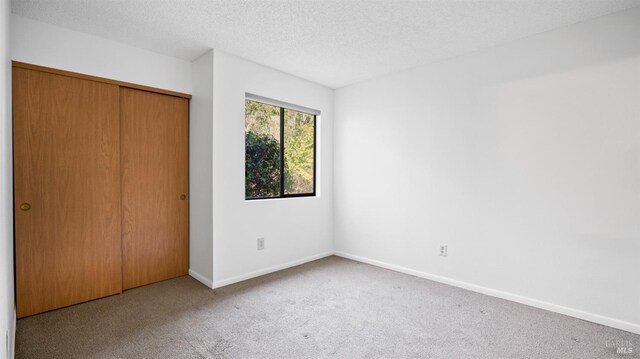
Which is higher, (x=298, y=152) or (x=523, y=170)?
(x=298, y=152)

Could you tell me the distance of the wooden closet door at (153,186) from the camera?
3.04 meters

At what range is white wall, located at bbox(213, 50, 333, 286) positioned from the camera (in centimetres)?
314

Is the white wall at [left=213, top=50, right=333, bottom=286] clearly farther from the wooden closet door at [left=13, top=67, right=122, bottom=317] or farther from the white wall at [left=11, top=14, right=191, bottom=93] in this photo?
the wooden closet door at [left=13, top=67, right=122, bottom=317]

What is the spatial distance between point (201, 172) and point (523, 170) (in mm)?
3179

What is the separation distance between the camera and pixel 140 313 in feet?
8.31

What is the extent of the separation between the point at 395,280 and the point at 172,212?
2577 mm

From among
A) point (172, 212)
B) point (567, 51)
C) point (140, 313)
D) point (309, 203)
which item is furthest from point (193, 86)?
point (567, 51)

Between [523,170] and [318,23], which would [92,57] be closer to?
[318,23]

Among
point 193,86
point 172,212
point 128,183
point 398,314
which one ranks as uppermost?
point 193,86

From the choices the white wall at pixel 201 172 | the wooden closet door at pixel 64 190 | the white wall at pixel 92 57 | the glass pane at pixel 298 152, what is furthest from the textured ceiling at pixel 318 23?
the glass pane at pixel 298 152

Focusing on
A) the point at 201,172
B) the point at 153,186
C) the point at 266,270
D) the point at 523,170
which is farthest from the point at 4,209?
the point at 523,170

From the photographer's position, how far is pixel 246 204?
3.38 meters

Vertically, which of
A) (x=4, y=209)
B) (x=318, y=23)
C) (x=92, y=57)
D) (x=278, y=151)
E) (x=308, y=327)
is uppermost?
(x=318, y=23)

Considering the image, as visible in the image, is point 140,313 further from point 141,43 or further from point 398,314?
point 141,43
